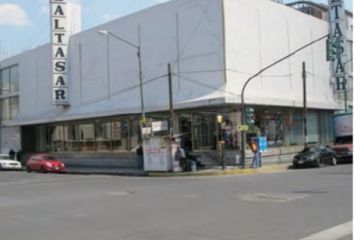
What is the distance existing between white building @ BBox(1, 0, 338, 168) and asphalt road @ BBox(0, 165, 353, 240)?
17192 millimetres

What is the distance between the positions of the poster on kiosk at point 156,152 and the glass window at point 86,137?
44.6 feet

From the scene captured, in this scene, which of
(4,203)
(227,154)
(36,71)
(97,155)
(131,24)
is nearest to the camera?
(4,203)

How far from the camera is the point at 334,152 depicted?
40.1 meters

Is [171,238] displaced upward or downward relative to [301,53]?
downward

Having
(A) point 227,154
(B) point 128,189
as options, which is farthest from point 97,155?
(B) point 128,189

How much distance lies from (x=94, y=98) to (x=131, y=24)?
7.65 metres

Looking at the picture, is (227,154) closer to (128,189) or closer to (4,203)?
(128,189)

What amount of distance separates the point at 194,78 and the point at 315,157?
9.51 m

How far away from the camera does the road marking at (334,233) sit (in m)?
10.2

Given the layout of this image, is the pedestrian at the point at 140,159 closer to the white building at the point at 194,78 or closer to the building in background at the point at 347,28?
the white building at the point at 194,78

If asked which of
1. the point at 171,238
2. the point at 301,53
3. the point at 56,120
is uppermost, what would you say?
the point at 301,53

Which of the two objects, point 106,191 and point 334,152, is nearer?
point 106,191

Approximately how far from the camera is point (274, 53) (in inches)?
1724

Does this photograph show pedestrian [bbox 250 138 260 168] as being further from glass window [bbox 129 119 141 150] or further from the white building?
glass window [bbox 129 119 141 150]
